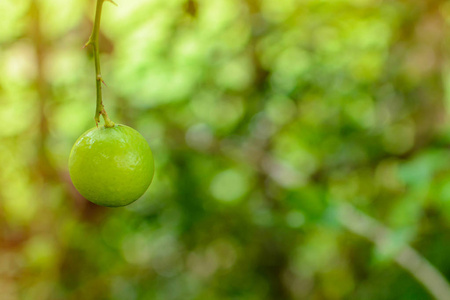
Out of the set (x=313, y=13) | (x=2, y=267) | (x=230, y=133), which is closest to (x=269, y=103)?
(x=230, y=133)

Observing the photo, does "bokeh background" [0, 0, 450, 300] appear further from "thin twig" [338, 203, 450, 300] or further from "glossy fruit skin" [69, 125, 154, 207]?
"glossy fruit skin" [69, 125, 154, 207]

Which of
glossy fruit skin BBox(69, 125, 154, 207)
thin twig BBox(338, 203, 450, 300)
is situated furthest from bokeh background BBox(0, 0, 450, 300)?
glossy fruit skin BBox(69, 125, 154, 207)

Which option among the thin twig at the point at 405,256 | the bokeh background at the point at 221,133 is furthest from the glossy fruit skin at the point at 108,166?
the bokeh background at the point at 221,133

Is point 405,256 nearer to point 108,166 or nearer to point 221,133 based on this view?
point 221,133

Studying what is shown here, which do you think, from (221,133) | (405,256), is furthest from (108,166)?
(221,133)

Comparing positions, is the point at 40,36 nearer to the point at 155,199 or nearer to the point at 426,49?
the point at 155,199
